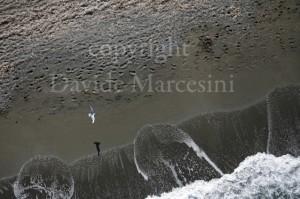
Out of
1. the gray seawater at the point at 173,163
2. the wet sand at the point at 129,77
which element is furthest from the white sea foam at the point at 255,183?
the wet sand at the point at 129,77

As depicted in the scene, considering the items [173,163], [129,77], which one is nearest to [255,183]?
[173,163]

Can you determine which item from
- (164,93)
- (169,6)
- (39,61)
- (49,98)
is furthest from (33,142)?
(169,6)

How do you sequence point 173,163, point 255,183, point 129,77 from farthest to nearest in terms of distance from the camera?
point 129,77
point 173,163
point 255,183

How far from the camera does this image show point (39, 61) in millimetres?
8633

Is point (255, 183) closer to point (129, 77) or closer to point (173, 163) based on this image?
point (173, 163)

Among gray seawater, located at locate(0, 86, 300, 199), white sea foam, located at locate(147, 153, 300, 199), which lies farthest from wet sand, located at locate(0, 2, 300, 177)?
white sea foam, located at locate(147, 153, 300, 199)

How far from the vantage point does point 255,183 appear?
24.1 ft

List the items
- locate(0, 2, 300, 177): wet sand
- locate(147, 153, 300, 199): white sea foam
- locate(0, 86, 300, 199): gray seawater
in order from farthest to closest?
locate(0, 2, 300, 177): wet sand, locate(0, 86, 300, 199): gray seawater, locate(147, 153, 300, 199): white sea foam

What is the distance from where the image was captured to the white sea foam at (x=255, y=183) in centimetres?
726

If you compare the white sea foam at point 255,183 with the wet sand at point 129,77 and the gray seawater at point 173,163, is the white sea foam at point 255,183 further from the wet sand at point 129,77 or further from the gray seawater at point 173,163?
the wet sand at point 129,77

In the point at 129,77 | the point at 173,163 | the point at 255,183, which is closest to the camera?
the point at 255,183

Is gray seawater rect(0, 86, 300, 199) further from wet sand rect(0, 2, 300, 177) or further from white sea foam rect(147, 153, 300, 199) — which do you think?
wet sand rect(0, 2, 300, 177)

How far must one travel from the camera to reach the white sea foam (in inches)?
286

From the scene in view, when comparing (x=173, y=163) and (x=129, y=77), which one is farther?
(x=129, y=77)
